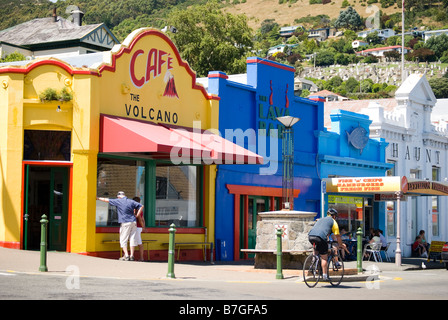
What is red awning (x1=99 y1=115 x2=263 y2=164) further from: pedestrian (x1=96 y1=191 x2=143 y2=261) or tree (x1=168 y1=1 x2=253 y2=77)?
tree (x1=168 y1=1 x2=253 y2=77)

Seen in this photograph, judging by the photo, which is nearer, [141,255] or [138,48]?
[141,255]

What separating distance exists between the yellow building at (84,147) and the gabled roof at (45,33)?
34843 mm

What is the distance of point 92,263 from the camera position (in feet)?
59.5

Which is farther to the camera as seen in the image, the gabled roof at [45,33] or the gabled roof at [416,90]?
the gabled roof at [45,33]

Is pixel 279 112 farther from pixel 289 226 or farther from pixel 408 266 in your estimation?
pixel 289 226

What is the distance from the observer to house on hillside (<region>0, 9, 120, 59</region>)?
56219mm

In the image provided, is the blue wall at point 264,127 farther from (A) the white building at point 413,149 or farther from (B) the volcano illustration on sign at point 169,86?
(A) the white building at point 413,149

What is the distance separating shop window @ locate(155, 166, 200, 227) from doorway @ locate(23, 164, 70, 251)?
325 cm

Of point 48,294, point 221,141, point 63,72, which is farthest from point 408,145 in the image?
point 48,294

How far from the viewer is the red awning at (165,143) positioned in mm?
20359

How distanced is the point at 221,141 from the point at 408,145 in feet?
49.5

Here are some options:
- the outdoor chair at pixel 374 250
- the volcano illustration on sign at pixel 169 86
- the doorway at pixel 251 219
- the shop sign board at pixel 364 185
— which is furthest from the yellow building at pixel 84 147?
the outdoor chair at pixel 374 250

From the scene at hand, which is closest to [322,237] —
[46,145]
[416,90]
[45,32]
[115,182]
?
[115,182]

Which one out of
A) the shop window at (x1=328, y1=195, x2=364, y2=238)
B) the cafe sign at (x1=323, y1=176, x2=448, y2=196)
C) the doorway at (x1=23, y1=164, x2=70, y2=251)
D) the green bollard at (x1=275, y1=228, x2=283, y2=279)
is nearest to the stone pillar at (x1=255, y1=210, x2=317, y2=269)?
the green bollard at (x1=275, y1=228, x2=283, y2=279)
